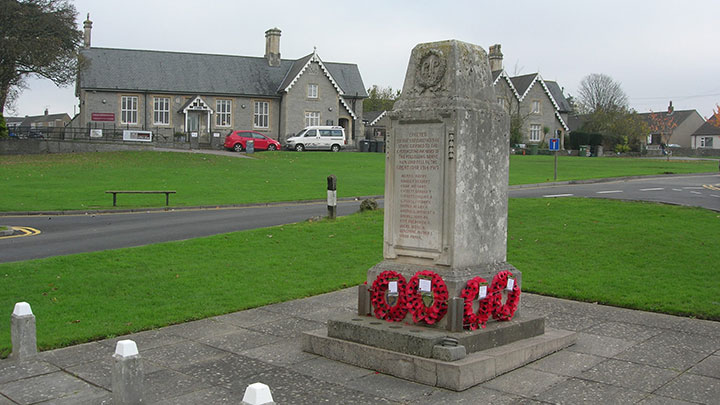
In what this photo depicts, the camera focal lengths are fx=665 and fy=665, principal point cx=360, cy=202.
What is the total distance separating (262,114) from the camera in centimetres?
5831

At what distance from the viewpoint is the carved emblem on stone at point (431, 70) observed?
733 centimetres

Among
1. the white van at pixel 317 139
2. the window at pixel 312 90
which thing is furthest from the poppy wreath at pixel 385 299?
the window at pixel 312 90

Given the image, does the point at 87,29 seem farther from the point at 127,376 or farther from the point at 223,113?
the point at 127,376

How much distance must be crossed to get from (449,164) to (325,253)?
20.7 feet

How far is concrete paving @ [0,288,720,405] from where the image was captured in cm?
590

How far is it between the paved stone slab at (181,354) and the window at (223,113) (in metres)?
50.9

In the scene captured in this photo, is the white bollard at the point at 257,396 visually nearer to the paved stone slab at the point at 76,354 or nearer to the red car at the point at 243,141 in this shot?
the paved stone slab at the point at 76,354

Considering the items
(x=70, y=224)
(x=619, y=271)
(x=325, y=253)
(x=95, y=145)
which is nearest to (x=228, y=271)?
(x=325, y=253)

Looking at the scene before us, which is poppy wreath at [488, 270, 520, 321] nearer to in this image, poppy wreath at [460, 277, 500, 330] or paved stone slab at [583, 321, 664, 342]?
poppy wreath at [460, 277, 500, 330]

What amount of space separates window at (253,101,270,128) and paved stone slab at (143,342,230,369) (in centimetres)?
5156

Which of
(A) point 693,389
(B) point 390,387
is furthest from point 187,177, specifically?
(A) point 693,389

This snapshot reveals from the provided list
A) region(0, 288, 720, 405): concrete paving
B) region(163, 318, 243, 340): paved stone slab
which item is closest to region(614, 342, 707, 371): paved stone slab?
region(0, 288, 720, 405): concrete paving

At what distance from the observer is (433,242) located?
7.33 meters

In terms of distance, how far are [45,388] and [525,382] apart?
4.51 meters
